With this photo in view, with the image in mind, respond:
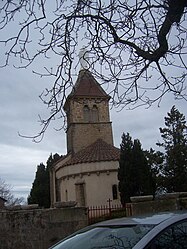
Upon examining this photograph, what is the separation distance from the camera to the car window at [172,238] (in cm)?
378

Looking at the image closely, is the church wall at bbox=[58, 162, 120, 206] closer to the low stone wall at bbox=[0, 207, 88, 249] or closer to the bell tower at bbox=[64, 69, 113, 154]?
→ the bell tower at bbox=[64, 69, 113, 154]

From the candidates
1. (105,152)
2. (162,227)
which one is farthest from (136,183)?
(162,227)

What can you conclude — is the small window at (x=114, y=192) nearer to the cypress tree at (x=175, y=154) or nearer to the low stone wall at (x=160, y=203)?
the cypress tree at (x=175, y=154)

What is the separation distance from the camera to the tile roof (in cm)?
3269

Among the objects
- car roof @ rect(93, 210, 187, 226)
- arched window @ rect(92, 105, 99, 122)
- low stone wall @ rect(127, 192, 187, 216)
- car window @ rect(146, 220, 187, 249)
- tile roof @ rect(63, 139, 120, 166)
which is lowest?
car window @ rect(146, 220, 187, 249)

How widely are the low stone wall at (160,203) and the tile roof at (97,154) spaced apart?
2084cm

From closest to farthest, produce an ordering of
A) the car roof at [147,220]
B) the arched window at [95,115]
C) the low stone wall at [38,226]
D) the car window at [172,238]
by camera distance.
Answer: the car window at [172,238] → the car roof at [147,220] → the low stone wall at [38,226] → the arched window at [95,115]

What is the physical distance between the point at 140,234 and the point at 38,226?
9.46 metres

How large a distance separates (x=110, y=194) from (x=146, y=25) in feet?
83.6

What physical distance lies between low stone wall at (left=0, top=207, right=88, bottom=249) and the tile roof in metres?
Result: 19.0

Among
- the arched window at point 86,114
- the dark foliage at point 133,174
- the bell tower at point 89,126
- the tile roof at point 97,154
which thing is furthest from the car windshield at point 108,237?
the arched window at point 86,114

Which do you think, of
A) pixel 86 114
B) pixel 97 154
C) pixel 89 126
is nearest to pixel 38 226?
pixel 97 154

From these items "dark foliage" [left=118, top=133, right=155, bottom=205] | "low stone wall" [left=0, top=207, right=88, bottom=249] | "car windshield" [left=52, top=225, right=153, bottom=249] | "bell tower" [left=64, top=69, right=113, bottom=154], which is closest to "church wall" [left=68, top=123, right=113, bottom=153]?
"bell tower" [left=64, top=69, right=113, bottom=154]

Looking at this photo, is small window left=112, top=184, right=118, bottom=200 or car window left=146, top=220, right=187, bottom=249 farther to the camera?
small window left=112, top=184, right=118, bottom=200
